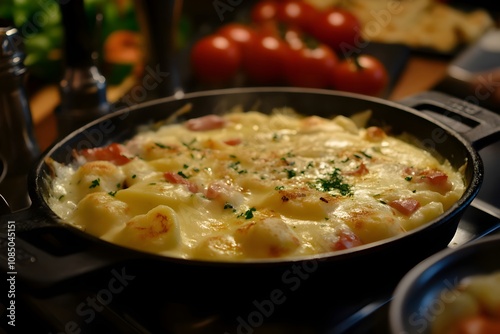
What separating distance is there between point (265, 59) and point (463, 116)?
134 centimetres

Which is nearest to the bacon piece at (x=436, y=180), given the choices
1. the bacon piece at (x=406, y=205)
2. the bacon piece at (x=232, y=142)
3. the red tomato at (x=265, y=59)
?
the bacon piece at (x=406, y=205)

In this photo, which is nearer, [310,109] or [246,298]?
[246,298]

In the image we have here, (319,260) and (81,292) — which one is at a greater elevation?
(319,260)

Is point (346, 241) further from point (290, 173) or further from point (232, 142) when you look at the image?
point (232, 142)

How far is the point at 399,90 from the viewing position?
2855 mm

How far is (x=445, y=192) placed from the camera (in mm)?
1529

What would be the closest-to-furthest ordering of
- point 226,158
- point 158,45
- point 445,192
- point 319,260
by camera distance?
point 319,260 → point 445,192 → point 226,158 → point 158,45

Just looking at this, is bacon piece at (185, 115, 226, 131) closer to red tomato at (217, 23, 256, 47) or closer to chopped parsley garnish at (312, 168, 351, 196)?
chopped parsley garnish at (312, 168, 351, 196)

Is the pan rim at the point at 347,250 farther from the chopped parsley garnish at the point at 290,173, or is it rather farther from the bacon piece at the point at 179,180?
the chopped parsley garnish at the point at 290,173

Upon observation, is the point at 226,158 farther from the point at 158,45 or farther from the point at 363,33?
the point at 363,33

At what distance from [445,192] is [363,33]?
81.5 inches

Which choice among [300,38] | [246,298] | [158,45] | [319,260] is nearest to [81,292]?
[246,298]

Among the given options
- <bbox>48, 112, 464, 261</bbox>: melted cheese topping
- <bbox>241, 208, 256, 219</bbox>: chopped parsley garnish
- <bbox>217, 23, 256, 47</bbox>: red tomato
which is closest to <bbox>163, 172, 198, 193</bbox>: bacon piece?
<bbox>48, 112, 464, 261</bbox>: melted cheese topping

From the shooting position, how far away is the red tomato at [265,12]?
348cm
